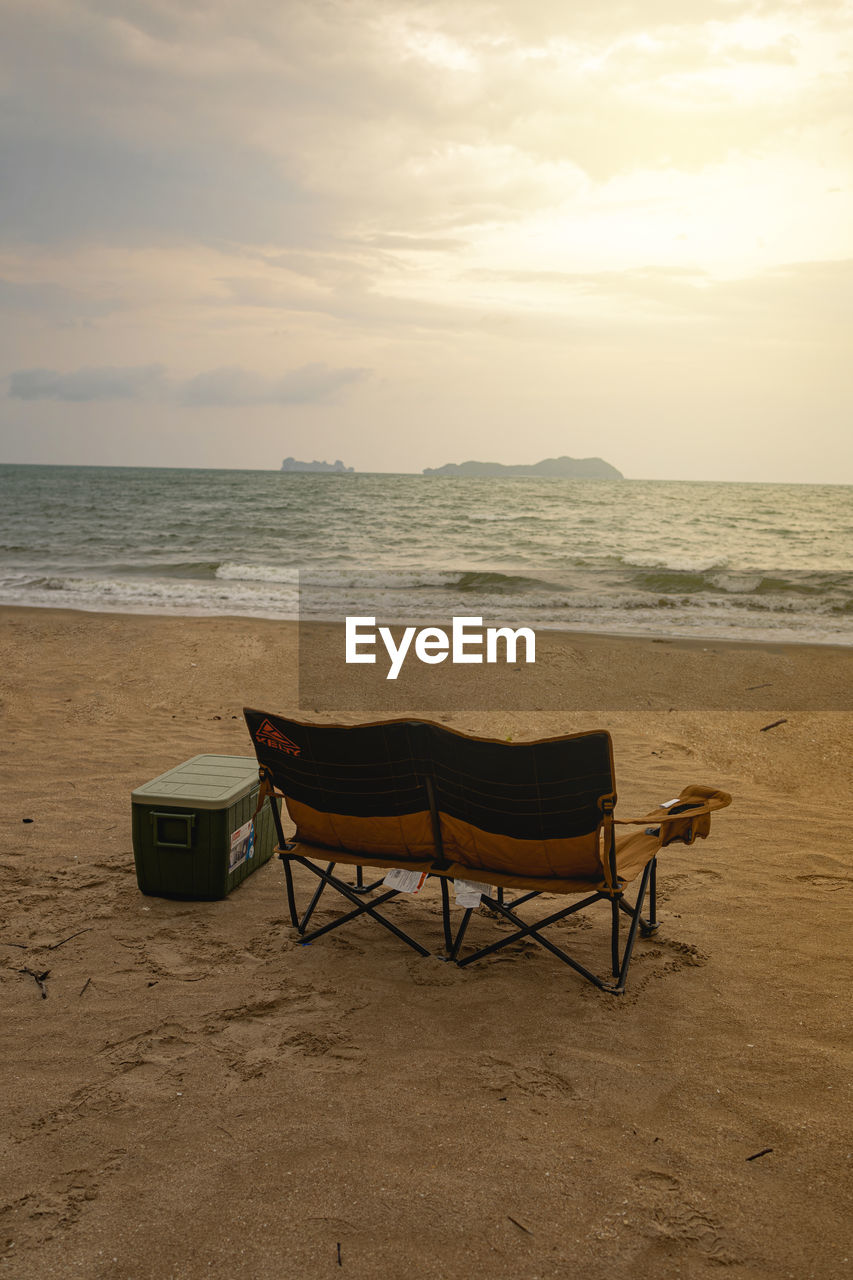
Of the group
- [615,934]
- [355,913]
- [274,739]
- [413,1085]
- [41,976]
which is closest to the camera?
[413,1085]

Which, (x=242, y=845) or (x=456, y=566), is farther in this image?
(x=456, y=566)

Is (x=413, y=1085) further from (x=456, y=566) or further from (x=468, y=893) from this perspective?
(x=456, y=566)

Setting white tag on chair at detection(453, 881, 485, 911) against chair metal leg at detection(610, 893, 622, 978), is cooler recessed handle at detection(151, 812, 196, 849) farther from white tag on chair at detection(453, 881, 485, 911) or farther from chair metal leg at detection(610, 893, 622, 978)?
chair metal leg at detection(610, 893, 622, 978)

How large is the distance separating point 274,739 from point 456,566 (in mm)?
17492

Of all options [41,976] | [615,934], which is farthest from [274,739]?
[615,934]

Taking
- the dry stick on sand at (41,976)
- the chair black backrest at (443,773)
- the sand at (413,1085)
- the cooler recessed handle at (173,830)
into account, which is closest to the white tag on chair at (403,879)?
the chair black backrest at (443,773)

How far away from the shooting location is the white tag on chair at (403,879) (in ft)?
11.3

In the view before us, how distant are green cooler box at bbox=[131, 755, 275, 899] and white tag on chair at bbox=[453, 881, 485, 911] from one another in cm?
125

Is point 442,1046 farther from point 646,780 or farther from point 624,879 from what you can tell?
point 646,780

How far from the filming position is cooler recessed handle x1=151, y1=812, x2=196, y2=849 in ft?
13.3

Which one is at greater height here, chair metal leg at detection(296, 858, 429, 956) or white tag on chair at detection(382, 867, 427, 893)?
white tag on chair at detection(382, 867, 427, 893)

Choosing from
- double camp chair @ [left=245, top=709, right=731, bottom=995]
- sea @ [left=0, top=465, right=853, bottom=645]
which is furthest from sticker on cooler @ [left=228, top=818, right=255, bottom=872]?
sea @ [left=0, top=465, right=853, bottom=645]

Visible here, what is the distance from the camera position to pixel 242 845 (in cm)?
434

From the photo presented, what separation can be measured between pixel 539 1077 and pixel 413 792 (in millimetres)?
1088
